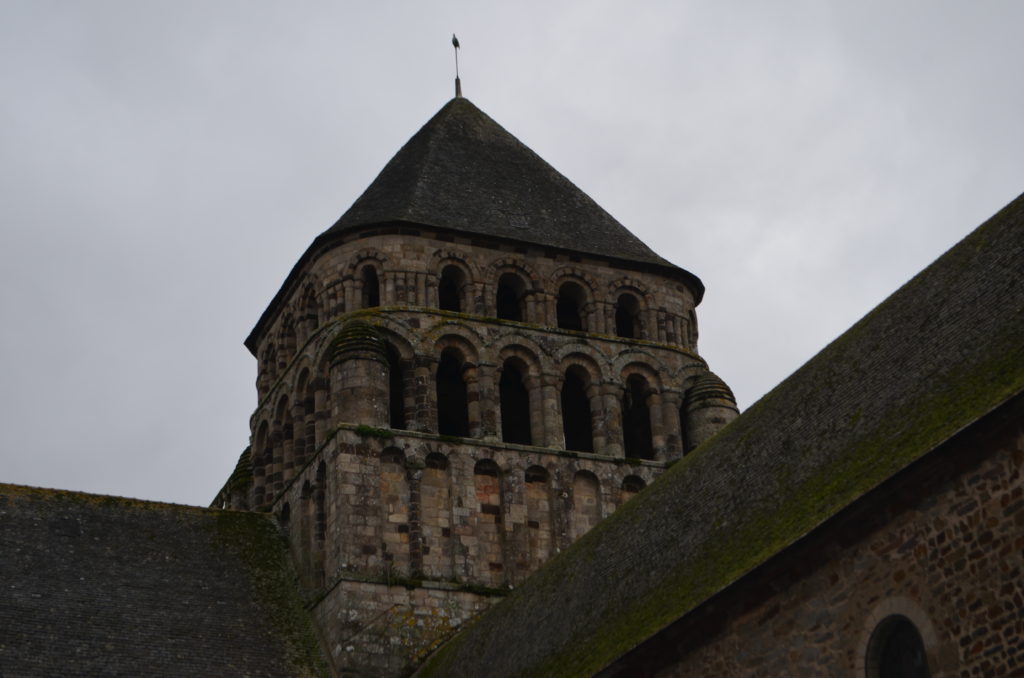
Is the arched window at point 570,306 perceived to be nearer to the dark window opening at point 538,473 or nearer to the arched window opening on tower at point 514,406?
the arched window opening on tower at point 514,406

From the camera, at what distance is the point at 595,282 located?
2786 centimetres

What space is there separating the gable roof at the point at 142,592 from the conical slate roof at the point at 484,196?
20.3 feet

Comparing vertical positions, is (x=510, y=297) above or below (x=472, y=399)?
above

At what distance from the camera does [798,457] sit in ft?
50.0

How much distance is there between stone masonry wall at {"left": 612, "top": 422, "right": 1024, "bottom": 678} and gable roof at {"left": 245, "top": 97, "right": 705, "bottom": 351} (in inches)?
568

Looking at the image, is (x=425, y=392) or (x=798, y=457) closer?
(x=798, y=457)

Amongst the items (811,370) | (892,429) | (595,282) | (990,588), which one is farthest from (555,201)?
(990,588)

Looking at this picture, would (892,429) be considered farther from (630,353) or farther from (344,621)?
(630,353)

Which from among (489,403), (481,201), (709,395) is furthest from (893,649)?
(481,201)

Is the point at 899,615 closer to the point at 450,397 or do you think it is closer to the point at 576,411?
the point at 576,411

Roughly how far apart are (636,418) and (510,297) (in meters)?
3.34

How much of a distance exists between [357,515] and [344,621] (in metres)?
1.75

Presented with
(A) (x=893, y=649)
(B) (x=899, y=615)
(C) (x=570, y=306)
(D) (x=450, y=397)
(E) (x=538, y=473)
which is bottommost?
(A) (x=893, y=649)

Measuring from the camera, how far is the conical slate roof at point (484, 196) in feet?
90.8
